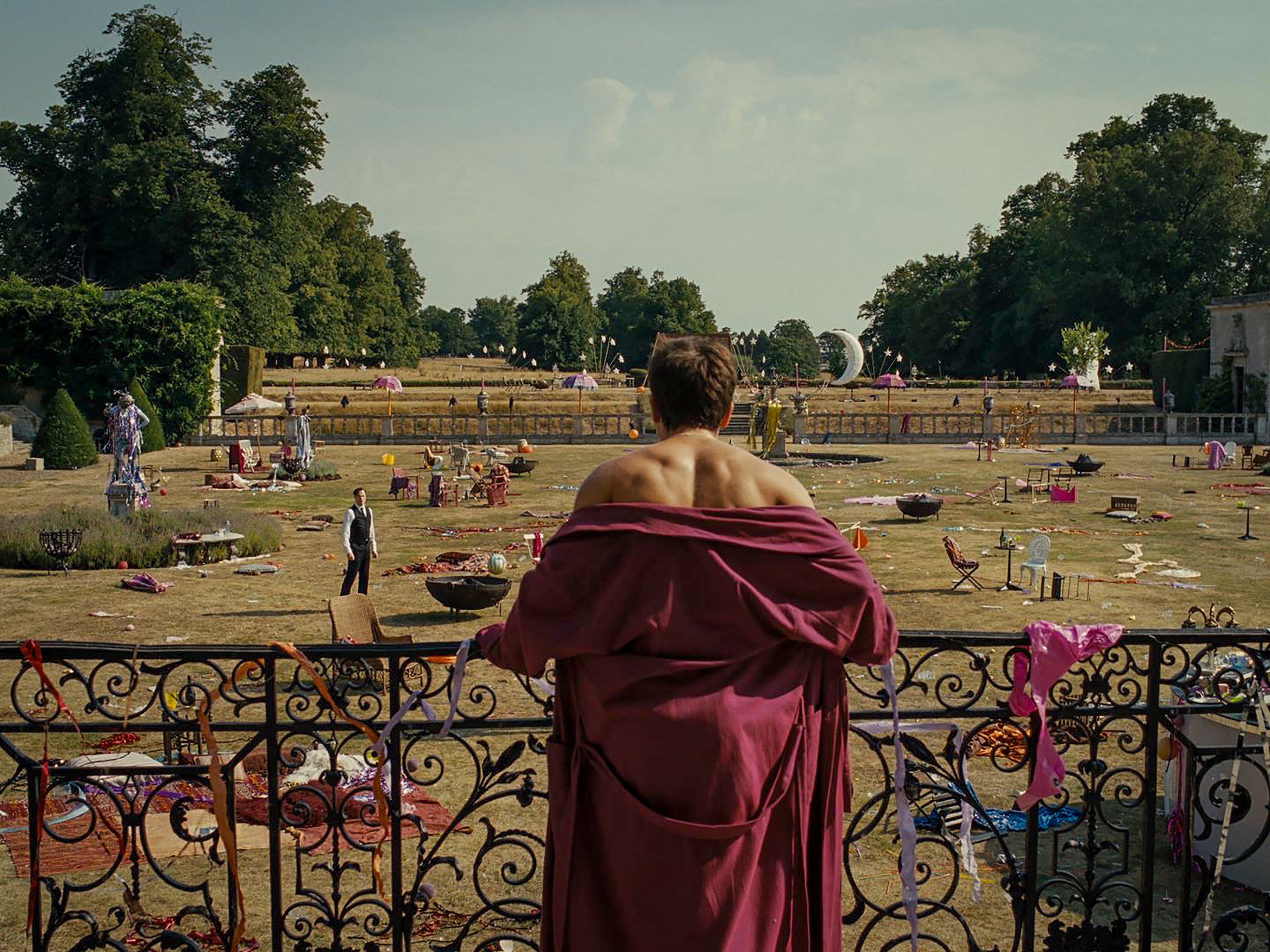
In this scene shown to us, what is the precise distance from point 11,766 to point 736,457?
28.1 ft

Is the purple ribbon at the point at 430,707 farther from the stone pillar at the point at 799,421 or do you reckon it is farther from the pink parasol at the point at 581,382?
the pink parasol at the point at 581,382

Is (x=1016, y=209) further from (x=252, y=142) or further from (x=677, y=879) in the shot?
(x=677, y=879)

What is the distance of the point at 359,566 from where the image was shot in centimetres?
1541

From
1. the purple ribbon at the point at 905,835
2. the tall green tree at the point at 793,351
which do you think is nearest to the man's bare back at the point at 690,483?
the purple ribbon at the point at 905,835

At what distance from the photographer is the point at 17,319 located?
43.0 m

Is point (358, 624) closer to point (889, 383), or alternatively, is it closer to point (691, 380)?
point (691, 380)

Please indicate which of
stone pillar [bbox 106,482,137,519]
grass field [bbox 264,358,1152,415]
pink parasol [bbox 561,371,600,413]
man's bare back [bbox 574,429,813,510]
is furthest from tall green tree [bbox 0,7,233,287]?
man's bare back [bbox 574,429,813,510]

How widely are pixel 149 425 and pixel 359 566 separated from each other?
91.6 feet

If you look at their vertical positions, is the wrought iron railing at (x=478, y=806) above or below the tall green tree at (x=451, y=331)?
below

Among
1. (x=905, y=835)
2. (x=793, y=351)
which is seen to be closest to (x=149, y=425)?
(x=905, y=835)

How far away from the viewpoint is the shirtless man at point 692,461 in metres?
3.10

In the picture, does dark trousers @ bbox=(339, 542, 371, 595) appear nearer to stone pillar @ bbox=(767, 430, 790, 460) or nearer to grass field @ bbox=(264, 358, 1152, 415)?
stone pillar @ bbox=(767, 430, 790, 460)

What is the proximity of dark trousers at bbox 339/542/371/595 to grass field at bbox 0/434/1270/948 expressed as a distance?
0.57 metres

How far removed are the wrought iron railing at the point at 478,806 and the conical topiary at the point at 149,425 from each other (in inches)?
1146
